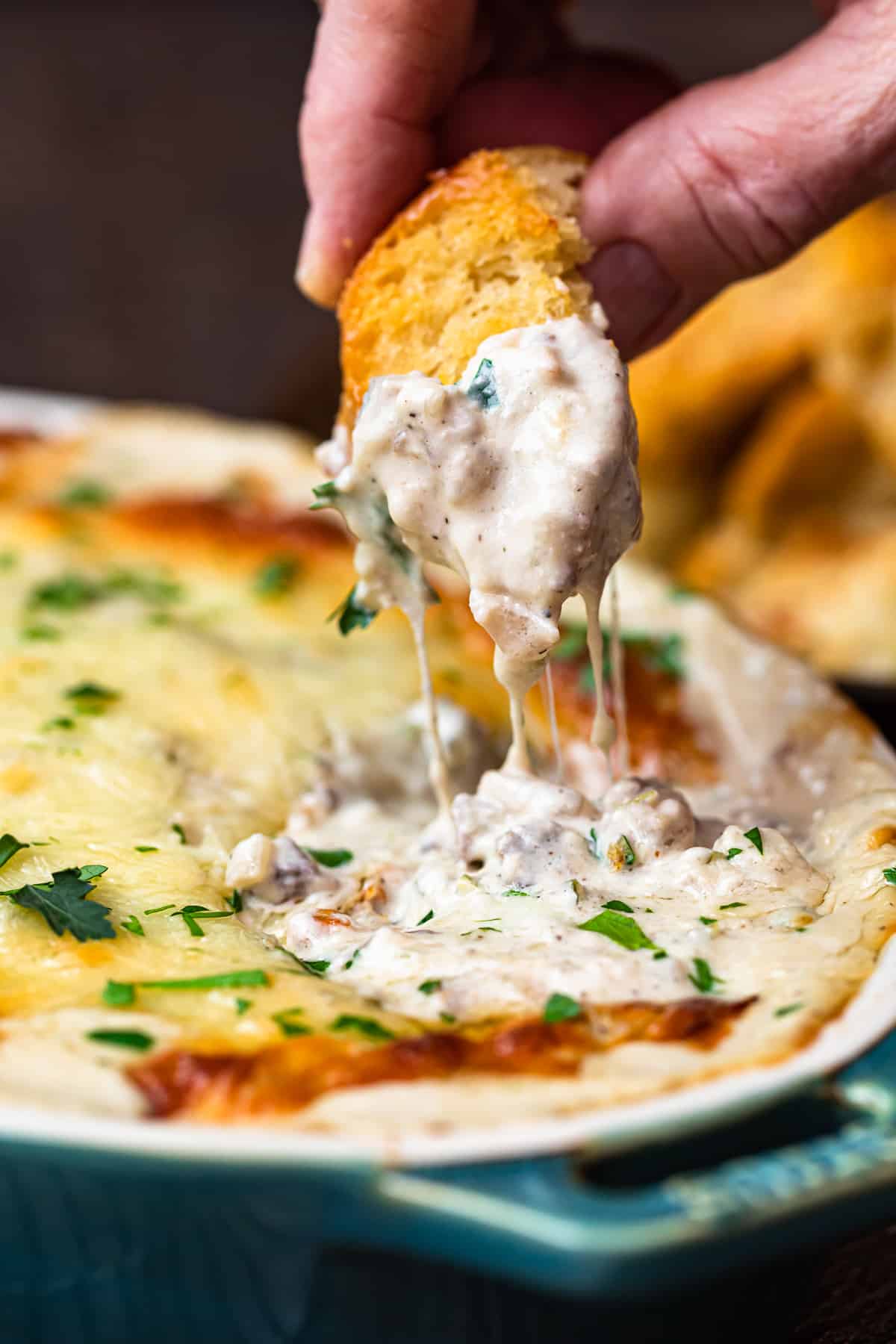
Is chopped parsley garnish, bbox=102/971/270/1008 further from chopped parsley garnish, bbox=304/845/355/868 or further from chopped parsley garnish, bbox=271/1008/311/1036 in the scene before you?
chopped parsley garnish, bbox=304/845/355/868

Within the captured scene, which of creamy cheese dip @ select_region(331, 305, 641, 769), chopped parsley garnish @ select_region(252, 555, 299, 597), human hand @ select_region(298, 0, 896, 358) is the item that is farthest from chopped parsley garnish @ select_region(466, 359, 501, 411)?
chopped parsley garnish @ select_region(252, 555, 299, 597)

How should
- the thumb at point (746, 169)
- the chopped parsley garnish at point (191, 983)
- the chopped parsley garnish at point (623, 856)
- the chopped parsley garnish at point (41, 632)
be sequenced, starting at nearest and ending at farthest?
the chopped parsley garnish at point (191, 983), the chopped parsley garnish at point (623, 856), the thumb at point (746, 169), the chopped parsley garnish at point (41, 632)

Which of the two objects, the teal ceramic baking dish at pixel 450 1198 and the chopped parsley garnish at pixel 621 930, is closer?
the teal ceramic baking dish at pixel 450 1198

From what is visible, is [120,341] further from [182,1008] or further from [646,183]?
[182,1008]

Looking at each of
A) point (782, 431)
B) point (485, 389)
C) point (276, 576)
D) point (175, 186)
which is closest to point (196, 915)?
point (485, 389)

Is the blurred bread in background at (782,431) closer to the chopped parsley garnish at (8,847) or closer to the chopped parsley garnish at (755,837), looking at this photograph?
the chopped parsley garnish at (755,837)

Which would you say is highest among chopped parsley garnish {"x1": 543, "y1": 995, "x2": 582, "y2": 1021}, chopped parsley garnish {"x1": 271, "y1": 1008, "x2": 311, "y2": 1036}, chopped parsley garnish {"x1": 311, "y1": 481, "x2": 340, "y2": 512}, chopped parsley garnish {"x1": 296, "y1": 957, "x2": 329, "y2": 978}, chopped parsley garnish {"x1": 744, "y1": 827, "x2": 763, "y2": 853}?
chopped parsley garnish {"x1": 311, "y1": 481, "x2": 340, "y2": 512}

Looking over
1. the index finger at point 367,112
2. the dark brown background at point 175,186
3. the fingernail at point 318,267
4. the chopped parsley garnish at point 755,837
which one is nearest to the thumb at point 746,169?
the index finger at point 367,112
